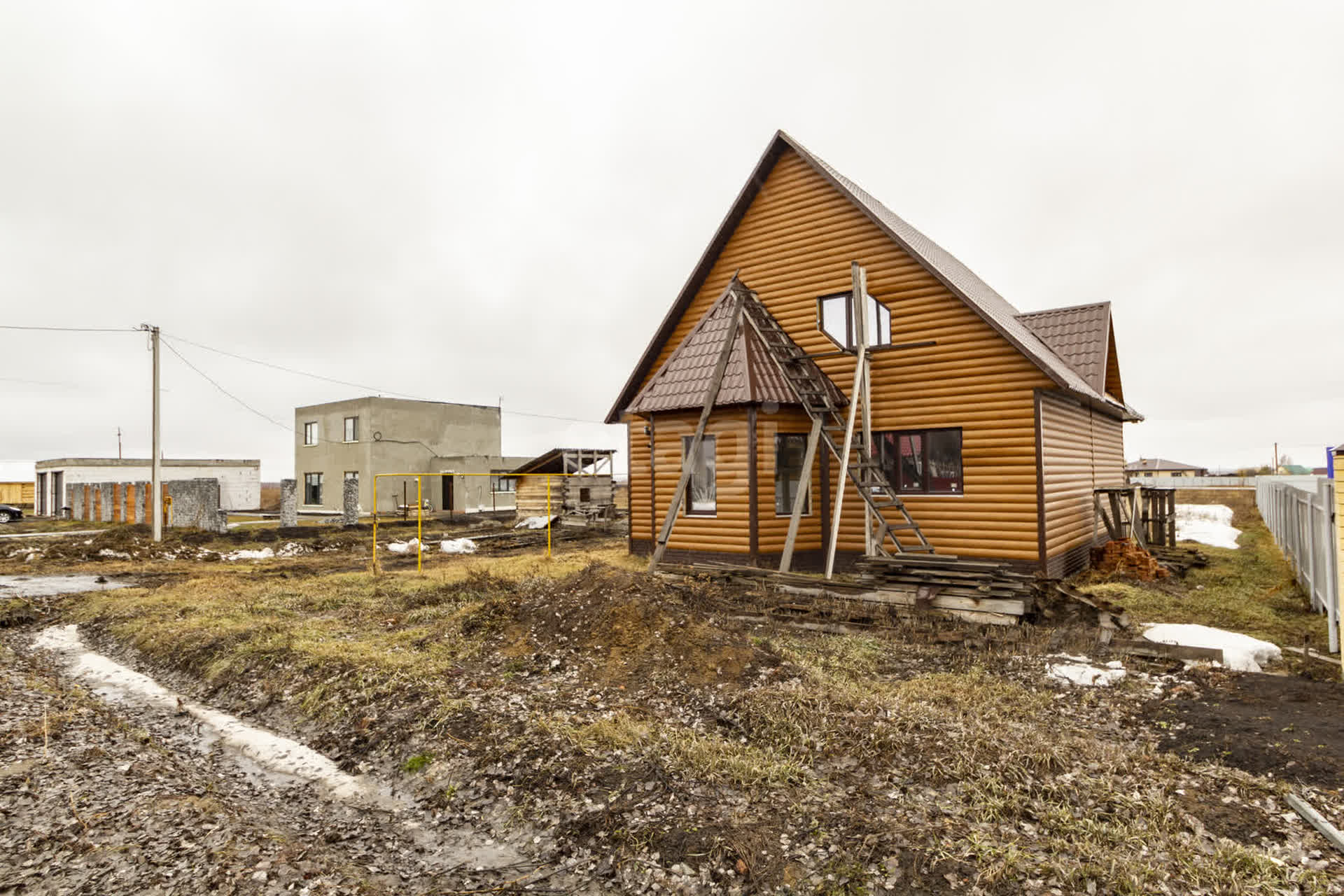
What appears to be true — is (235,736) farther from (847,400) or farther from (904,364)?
(904,364)

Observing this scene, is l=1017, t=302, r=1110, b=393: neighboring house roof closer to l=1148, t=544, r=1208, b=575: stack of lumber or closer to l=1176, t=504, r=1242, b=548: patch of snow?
l=1148, t=544, r=1208, b=575: stack of lumber

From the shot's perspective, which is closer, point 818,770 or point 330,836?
point 330,836

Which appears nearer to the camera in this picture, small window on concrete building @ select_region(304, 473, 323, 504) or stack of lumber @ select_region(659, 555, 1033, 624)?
stack of lumber @ select_region(659, 555, 1033, 624)

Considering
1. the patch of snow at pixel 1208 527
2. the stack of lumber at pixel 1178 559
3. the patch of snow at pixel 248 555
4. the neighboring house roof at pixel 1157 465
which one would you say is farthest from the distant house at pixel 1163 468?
the patch of snow at pixel 248 555

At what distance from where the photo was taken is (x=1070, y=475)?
1491cm

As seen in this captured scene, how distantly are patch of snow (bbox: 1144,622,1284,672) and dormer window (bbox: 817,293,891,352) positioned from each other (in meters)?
7.80

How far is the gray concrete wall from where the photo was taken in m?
41.8

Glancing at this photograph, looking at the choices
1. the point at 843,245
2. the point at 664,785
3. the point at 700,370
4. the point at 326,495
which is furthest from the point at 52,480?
the point at 664,785

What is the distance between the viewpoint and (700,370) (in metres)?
15.6

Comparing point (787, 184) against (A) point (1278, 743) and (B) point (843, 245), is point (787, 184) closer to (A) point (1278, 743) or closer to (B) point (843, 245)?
(B) point (843, 245)

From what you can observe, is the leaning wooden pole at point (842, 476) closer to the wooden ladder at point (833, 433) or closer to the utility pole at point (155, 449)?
the wooden ladder at point (833, 433)

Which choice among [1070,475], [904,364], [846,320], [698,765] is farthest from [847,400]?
[698,765]

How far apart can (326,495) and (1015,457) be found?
42578 millimetres

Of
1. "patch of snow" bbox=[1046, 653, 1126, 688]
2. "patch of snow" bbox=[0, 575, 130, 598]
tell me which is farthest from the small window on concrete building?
"patch of snow" bbox=[1046, 653, 1126, 688]
